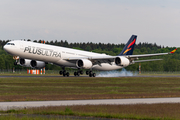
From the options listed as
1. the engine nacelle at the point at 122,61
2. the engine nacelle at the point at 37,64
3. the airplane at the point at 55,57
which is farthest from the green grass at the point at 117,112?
the engine nacelle at the point at 37,64

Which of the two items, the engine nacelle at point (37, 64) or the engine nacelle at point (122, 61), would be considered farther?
the engine nacelle at point (37, 64)

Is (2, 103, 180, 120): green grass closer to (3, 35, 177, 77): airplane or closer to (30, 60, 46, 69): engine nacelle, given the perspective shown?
(3, 35, 177, 77): airplane

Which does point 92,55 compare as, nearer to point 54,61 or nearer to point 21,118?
point 54,61

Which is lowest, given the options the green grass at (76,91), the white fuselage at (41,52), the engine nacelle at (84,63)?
the green grass at (76,91)

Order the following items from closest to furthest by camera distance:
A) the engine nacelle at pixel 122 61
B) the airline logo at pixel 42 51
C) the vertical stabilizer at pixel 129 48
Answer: the airline logo at pixel 42 51 < the engine nacelle at pixel 122 61 < the vertical stabilizer at pixel 129 48

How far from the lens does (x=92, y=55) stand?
7000 cm

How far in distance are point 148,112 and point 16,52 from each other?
39.8 metres

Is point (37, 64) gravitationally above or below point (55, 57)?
below

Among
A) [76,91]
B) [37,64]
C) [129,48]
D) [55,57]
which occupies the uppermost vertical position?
[129,48]

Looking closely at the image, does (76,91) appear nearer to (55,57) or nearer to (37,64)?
(55,57)

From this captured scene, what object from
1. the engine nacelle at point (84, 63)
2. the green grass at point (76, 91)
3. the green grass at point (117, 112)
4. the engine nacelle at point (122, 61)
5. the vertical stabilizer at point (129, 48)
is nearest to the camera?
the green grass at point (117, 112)

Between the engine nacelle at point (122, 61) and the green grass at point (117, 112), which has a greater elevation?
the engine nacelle at point (122, 61)

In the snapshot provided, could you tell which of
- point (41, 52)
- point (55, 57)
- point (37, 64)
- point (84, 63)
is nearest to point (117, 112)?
point (41, 52)

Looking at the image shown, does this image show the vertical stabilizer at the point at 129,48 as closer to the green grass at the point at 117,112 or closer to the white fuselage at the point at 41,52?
the white fuselage at the point at 41,52
